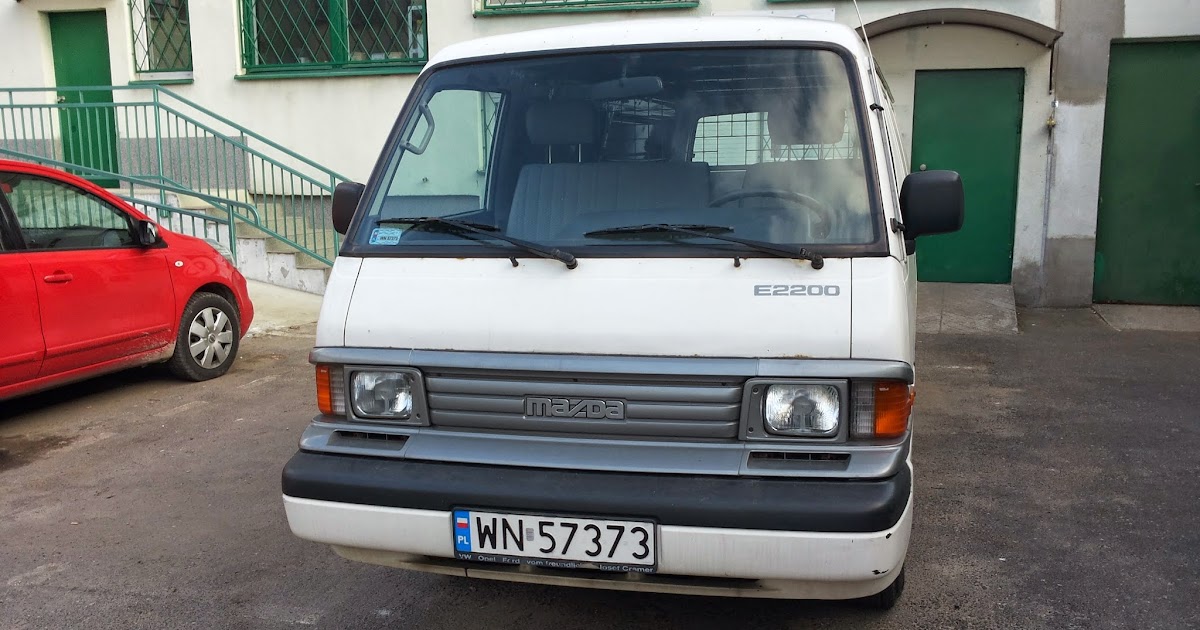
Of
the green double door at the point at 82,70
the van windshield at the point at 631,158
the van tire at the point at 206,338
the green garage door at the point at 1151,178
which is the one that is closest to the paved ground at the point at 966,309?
the green garage door at the point at 1151,178

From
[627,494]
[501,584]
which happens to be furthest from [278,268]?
[627,494]

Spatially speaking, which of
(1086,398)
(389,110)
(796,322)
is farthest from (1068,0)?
(796,322)

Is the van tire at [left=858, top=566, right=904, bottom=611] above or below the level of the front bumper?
below

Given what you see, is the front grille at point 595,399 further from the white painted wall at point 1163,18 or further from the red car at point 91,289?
the white painted wall at point 1163,18

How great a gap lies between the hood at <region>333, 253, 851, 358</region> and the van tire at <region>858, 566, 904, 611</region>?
3.34ft

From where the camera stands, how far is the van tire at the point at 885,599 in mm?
3303

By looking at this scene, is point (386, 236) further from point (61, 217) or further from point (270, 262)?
point (270, 262)

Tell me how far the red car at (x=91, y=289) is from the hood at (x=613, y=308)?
353 centimetres

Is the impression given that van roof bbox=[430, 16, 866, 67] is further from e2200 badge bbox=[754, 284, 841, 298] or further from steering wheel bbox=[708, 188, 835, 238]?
e2200 badge bbox=[754, 284, 841, 298]

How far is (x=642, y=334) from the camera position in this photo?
2.84 metres

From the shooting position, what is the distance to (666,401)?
9.18ft

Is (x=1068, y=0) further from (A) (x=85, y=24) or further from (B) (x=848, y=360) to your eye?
(A) (x=85, y=24)

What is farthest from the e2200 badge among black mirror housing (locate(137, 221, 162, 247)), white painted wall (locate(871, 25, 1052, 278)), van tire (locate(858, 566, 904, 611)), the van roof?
white painted wall (locate(871, 25, 1052, 278))

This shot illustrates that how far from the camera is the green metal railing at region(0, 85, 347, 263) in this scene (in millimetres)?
10797
